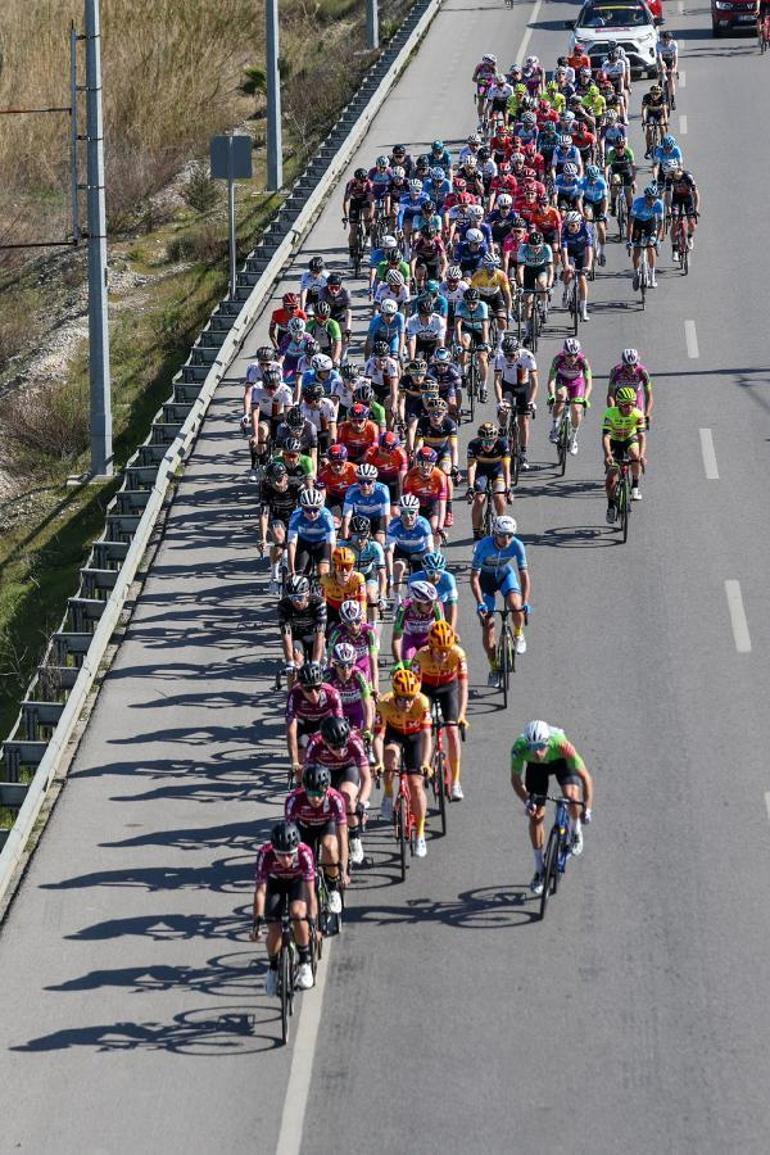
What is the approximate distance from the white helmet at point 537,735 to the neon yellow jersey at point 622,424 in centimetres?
884

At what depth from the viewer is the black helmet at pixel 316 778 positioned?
50.7 ft

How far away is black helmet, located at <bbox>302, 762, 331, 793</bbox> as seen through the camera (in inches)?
608

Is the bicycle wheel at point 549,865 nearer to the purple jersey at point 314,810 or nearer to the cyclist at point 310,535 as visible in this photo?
the purple jersey at point 314,810

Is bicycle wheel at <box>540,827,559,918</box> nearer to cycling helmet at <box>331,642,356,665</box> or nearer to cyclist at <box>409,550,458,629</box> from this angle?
cycling helmet at <box>331,642,356,665</box>

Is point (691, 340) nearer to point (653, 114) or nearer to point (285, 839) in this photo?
point (653, 114)

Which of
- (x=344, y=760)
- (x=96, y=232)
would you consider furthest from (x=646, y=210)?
(x=344, y=760)

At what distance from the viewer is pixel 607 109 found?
41.5m

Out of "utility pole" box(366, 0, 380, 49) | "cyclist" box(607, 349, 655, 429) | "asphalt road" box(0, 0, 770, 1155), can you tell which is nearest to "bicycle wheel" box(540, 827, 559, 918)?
"asphalt road" box(0, 0, 770, 1155)

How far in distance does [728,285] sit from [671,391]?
600cm

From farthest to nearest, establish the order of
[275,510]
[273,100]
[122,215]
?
[122,215]
[273,100]
[275,510]

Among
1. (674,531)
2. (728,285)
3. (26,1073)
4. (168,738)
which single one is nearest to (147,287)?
(728,285)

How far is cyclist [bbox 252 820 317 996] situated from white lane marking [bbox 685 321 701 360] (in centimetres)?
1858

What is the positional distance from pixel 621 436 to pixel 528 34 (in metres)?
35.7

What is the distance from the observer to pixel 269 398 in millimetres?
25406
